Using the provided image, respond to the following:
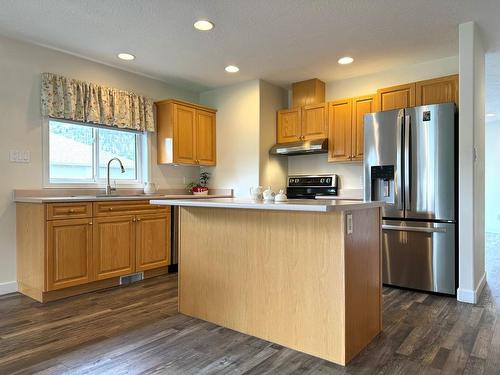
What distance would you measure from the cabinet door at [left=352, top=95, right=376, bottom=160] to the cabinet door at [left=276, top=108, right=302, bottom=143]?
78 cm

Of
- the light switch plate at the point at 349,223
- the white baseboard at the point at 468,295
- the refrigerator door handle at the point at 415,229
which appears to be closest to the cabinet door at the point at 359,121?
the refrigerator door handle at the point at 415,229

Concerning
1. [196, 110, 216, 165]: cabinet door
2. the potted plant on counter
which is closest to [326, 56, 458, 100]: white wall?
[196, 110, 216, 165]: cabinet door

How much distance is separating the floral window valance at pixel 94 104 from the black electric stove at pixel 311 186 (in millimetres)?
2047

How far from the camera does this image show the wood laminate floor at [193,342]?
1.98m

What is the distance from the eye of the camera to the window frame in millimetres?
3658

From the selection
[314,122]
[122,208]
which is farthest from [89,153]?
[314,122]

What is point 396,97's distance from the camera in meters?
3.94

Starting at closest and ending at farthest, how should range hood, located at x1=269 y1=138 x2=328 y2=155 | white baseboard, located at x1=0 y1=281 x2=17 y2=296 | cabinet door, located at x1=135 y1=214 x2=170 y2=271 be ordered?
white baseboard, located at x1=0 y1=281 x2=17 y2=296
cabinet door, located at x1=135 y1=214 x2=170 y2=271
range hood, located at x1=269 y1=138 x2=328 y2=155

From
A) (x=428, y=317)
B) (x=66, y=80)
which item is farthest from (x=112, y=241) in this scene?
(x=428, y=317)

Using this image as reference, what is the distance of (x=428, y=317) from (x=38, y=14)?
3.96m

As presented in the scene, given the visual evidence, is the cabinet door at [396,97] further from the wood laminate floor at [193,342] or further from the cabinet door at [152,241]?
the cabinet door at [152,241]

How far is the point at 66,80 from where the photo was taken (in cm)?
374

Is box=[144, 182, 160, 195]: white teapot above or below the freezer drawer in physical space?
above

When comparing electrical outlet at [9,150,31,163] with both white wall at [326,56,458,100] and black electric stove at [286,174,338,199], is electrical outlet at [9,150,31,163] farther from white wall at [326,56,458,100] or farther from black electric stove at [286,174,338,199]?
white wall at [326,56,458,100]
